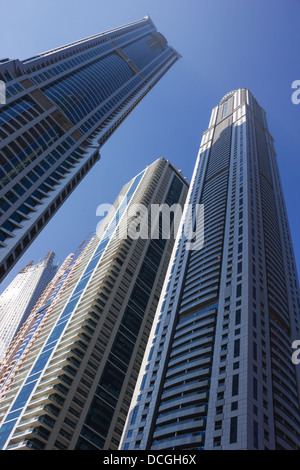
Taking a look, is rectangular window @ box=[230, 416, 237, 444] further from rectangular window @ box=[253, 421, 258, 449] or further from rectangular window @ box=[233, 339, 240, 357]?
rectangular window @ box=[233, 339, 240, 357]

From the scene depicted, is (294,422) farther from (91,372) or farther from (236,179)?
(236,179)

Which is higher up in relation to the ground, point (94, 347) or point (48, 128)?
point (48, 128)

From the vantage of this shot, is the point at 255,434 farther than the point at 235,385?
No

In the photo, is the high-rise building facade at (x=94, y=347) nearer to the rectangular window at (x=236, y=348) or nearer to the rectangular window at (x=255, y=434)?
the rectangular window at (x=236, y=348)

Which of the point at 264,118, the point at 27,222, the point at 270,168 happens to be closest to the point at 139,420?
the point at 27,222

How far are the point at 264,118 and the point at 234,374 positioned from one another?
158 metres

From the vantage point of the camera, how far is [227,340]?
63.5m

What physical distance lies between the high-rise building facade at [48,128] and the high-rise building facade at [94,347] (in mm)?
26310

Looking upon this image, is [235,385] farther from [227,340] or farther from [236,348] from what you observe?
[227,340]

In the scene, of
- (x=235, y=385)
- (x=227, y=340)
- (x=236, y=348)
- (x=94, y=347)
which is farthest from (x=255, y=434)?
(x=94, y=347)

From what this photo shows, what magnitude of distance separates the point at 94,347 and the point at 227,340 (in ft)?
104

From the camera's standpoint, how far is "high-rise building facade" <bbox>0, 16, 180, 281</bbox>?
65.7 m

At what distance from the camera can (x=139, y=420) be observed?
60969mm

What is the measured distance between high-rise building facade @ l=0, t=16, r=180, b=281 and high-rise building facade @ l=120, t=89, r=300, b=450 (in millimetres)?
31096
